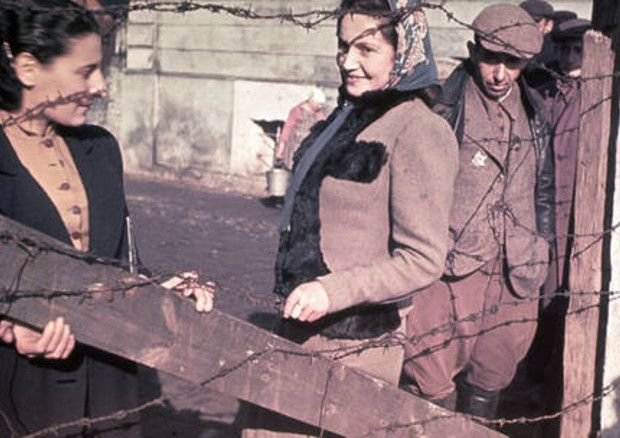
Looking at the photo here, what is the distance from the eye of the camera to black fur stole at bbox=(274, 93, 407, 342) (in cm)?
228

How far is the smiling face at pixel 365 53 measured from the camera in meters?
2.28

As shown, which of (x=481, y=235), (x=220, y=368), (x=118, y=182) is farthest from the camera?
(x=481, y=235)

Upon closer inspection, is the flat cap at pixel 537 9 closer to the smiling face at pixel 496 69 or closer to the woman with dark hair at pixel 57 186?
the smiling face at pixel 496 69

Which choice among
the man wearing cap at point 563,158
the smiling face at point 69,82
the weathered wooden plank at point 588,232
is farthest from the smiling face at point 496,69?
the smiling face at point 69,82

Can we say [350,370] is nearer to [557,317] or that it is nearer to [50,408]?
[50,408]

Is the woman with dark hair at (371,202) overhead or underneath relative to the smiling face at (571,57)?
underneath

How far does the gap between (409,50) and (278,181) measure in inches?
405

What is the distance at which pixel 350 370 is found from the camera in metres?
2.15

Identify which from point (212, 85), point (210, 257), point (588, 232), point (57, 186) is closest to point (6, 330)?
point (57, 186)

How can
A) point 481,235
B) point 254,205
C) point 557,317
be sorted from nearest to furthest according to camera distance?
point 481,235 < point 557,317 < point 254,205

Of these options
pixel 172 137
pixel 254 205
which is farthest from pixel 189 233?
pixel 172 137

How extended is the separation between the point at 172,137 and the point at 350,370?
45.5 ft

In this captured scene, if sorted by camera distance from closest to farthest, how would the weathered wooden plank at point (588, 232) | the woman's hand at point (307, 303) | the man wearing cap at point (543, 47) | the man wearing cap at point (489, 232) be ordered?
the woman's hand at point (307, 303), the weathered wooden plank at point (588, 232), the man wearing cap at point (489, 232), the man wearing cap at point (543, 47)

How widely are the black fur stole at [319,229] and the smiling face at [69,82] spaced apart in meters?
0.71
